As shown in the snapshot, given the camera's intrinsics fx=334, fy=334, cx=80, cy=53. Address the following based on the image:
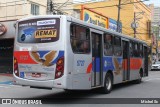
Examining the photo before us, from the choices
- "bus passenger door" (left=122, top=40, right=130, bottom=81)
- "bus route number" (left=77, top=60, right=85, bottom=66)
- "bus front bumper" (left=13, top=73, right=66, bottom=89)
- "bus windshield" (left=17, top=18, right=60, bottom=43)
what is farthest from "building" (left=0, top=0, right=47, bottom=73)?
"bus route number" (left=77, top=60, right=85, bottom=66)

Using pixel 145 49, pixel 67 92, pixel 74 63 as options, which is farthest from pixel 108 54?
pixel 145 49

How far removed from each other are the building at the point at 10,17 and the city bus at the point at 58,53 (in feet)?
43.5

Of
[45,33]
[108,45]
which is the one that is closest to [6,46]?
[108,45]

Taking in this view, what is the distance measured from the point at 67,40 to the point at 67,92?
13.5 feet

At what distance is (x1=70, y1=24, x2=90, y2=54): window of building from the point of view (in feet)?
38.3

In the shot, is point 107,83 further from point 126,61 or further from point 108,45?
point 126,61

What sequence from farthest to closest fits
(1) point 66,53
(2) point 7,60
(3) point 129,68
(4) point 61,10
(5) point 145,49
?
(4) point 61,10 → (2) point 7,60 → (5) point 145,49 → (3) point 129,68 → (1) point 66,53

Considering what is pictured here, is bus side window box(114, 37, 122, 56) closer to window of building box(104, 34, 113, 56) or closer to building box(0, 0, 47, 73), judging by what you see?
window of building box(104, 34, 113, 56)

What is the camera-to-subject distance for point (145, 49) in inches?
869

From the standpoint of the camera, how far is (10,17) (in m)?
30.6

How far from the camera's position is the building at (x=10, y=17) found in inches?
1018

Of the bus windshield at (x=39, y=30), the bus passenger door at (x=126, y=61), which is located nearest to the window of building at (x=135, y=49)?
the bus passenger door at (x=126, y=61)

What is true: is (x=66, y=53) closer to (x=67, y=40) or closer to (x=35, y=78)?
(x=67, y=40)

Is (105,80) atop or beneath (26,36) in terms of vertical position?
beneath
